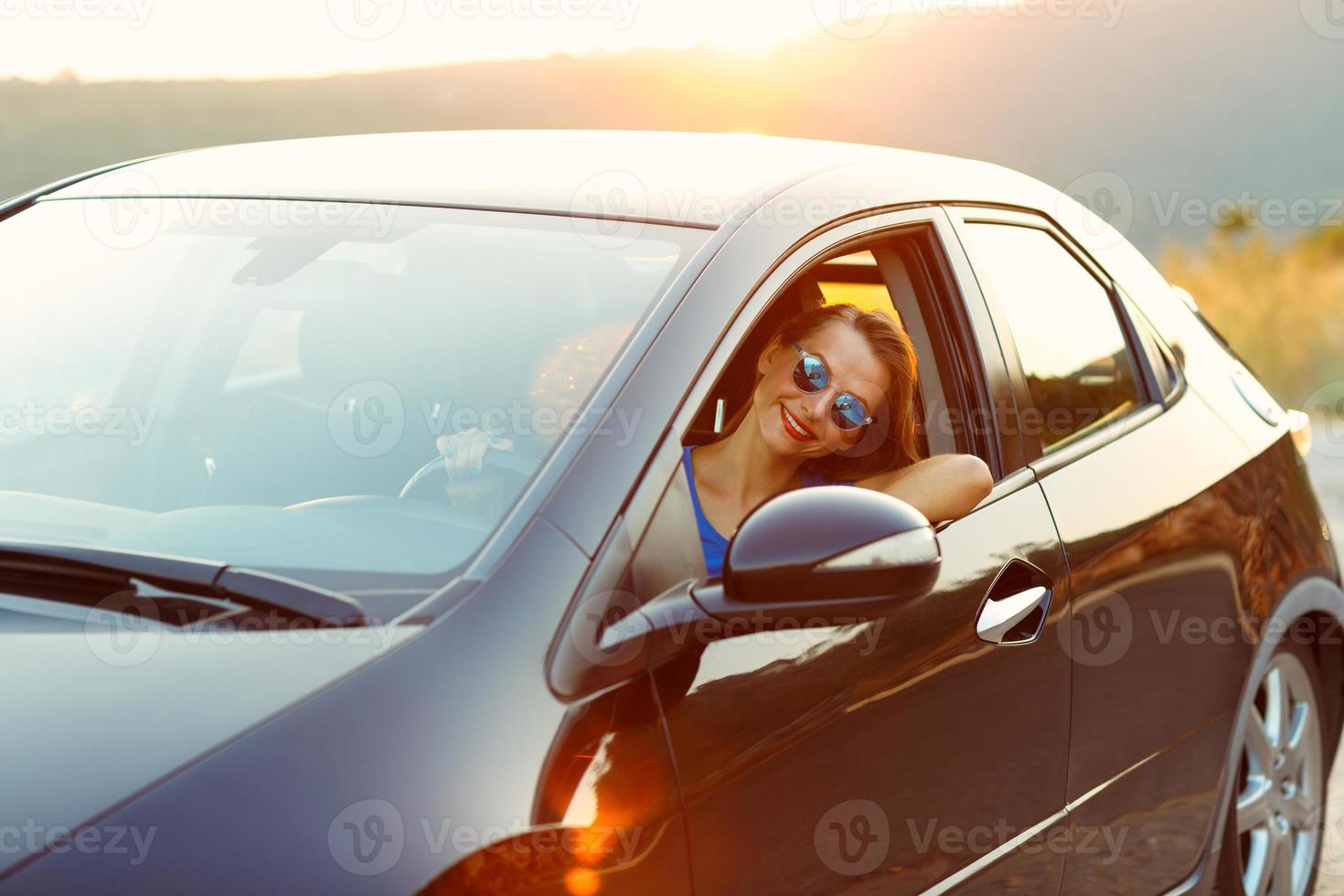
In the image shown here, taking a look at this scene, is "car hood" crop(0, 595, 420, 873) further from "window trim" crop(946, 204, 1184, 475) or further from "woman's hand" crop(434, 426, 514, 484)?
"window trim" crop(946, 204, 1184, 475)

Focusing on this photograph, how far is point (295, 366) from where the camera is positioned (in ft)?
9.14

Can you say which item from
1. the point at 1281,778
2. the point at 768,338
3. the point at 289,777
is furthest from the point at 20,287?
the point at 1281,778

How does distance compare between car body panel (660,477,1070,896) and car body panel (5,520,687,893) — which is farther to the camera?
car body panel (660,477,1070,896)

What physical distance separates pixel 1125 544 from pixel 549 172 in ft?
4.20

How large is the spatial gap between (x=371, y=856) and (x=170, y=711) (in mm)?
298

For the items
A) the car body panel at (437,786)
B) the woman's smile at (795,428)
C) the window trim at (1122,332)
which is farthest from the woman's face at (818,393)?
the car body panel at (437,786)

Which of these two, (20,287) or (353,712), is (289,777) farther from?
(20,287)

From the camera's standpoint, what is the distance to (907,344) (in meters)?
2.88

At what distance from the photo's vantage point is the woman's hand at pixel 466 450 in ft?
7.25

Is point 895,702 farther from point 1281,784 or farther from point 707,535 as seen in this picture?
point 1281,784

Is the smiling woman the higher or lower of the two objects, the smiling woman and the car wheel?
the higher

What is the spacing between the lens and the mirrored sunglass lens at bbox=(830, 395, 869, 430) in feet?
9.13

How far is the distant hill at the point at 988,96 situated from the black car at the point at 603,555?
4365 cm

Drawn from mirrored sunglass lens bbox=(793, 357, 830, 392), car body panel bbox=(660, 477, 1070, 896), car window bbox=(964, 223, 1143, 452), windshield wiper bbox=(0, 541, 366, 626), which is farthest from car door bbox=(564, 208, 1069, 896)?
windshield wiper bbox=(0, 541, 366, 626)
